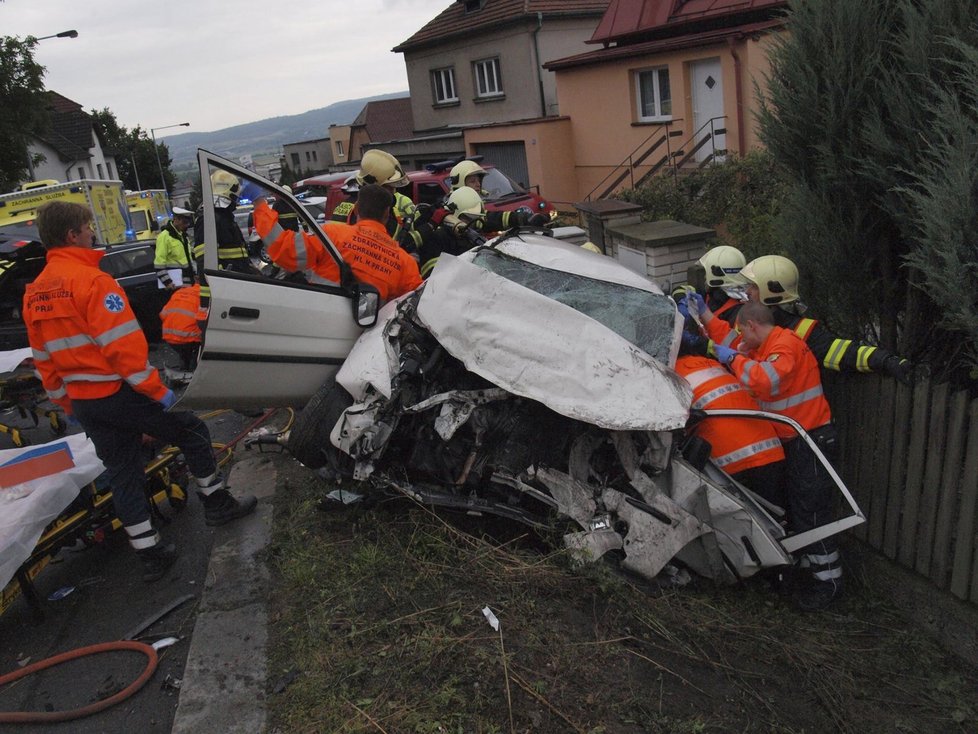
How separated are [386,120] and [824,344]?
1621 inches

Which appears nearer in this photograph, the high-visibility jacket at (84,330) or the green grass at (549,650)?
the green grass at (549,650)

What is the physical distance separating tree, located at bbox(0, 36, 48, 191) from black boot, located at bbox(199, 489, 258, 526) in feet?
67.5

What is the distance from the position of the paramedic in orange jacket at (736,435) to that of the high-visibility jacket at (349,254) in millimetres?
2021

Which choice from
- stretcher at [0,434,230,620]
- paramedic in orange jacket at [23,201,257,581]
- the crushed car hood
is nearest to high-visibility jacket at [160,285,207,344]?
stretcher at [0,434,230,620]

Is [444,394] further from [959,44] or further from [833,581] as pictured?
[959,44]

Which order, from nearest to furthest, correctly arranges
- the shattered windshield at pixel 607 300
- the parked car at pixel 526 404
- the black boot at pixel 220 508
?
the parked car at pixel 526 404 → the shattered windshield at pixel 607 300 → the black boot at pixel 220 508

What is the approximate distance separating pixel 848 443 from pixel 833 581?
0.75 metres

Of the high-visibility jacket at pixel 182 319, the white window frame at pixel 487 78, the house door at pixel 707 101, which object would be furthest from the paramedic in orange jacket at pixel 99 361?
the white window frame at pixel 487 78

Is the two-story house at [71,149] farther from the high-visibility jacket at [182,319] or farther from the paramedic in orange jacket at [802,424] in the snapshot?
the paramedic in orange jacket at [802,424]

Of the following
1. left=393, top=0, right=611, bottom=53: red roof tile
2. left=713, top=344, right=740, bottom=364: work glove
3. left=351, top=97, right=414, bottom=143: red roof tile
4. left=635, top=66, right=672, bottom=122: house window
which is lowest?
left=713, top=344, right=740, bottom=364: work glove

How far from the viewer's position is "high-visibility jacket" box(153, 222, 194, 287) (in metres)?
10.3

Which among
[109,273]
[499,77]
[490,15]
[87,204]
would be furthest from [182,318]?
[490,15]

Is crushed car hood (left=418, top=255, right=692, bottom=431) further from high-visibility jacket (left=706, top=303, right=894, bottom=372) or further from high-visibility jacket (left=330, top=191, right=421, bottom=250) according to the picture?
high-visibility jacket (left=330, top=191, right=421, bottom=250)

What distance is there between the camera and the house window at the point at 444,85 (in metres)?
30.2
